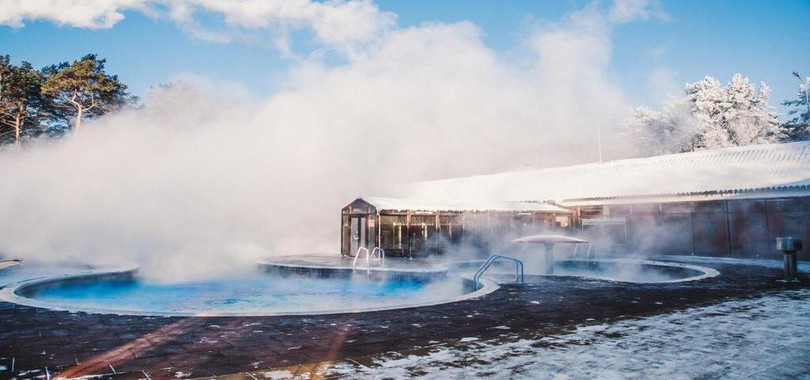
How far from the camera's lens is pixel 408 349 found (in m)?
4.14

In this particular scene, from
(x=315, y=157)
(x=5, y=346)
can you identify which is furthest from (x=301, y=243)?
(x=5, y=346)

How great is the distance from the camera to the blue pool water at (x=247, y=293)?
1046cm

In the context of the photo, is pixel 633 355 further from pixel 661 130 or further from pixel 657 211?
pixel 661 130

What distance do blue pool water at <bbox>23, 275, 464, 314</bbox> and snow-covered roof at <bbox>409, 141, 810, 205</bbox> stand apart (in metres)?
12.4

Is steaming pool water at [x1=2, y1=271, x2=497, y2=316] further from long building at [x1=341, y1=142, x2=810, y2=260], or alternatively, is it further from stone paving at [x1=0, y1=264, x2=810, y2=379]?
long building at [x1=341, y1=142, x2=810, y2=260]

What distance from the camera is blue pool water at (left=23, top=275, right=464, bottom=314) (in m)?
10.5

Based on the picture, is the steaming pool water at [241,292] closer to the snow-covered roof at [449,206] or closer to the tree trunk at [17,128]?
the snow-covered roof at [449,206]

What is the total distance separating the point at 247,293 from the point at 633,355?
10.6m

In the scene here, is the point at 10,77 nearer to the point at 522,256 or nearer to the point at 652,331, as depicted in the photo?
the point at 522,256

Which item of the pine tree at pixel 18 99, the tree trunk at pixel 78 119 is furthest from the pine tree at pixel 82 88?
the pine tree at pixel 18 99

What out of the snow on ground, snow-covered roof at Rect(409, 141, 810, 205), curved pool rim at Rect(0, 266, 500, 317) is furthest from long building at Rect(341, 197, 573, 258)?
the snow on ground

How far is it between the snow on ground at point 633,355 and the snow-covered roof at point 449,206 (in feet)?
43.7

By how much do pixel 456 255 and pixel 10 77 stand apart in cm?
2912

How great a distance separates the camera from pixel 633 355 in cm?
387
